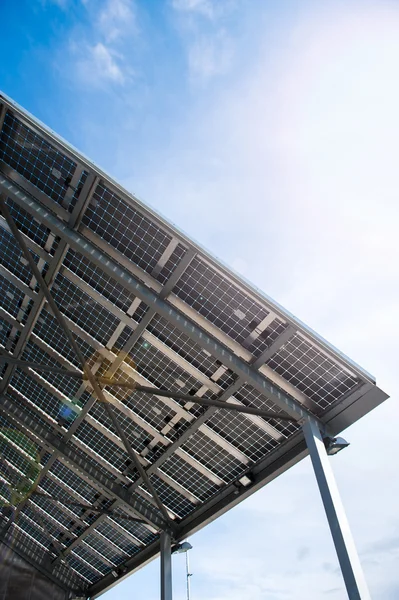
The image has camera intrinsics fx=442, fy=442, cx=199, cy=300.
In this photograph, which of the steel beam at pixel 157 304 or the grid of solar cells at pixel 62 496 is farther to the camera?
the grid of solar cells at pixel 62 496

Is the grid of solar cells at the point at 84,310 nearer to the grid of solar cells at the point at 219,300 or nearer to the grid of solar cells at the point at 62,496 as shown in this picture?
the grid of solar cells at the point at 219,300

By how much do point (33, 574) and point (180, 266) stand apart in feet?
90.0

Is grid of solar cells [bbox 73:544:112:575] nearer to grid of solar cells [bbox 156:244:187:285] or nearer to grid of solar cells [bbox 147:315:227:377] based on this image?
grid of solar cells [bbox 147:315:227:377]

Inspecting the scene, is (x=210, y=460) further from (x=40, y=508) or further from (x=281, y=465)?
(x=40, y=508)

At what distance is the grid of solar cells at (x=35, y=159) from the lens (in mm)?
12602

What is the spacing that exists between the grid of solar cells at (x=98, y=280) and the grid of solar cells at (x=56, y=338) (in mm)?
2638

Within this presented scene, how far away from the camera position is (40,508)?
2550cm

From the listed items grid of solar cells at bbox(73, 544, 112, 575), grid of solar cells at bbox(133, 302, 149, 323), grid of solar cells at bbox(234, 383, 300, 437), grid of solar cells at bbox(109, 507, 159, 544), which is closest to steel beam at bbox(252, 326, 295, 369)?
grid of solar cells at bbox(234, 383, 300, 437)

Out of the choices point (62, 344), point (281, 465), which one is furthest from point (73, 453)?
point (281, 465)

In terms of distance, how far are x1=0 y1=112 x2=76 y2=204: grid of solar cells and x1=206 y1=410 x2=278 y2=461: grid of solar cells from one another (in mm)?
9171

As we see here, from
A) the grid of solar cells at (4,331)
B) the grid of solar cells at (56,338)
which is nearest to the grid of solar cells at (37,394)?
the grid of solar cells at (4,331)

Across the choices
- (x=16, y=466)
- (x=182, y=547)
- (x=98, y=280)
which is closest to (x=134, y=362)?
(x=98, y=280)

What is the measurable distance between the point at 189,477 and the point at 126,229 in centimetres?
1086

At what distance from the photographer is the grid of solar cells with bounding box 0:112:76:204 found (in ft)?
41.3
